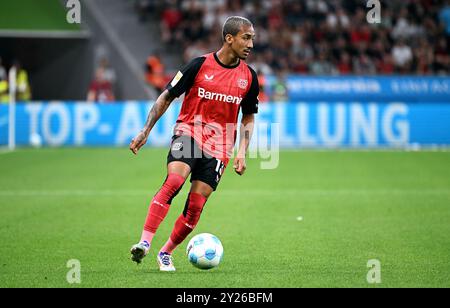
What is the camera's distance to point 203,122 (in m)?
8.04

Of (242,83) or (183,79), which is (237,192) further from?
(183,79)

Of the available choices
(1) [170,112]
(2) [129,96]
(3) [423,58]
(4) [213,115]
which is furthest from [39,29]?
(4) [213,115]

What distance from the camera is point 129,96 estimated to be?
2939 cm

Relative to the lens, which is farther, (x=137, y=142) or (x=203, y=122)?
(x=203, y=122)

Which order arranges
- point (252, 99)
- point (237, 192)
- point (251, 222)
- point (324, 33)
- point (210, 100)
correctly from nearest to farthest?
point (210, 100) < point (252, 99) < point (251, 222) < point (237, 192) < point (324, 33)

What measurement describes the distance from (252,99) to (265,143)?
49.4 ft

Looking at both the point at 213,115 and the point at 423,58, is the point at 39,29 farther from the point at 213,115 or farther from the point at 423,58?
the point at 213,115

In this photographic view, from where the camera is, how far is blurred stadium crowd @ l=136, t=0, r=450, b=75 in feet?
94.3

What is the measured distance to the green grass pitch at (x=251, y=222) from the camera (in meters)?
7.59

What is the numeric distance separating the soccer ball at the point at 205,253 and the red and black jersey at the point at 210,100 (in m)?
0.81

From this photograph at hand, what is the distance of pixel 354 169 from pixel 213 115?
10.9m

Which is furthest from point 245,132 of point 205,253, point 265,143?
Result: point 265,143

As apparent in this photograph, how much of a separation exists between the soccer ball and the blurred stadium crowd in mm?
20114
